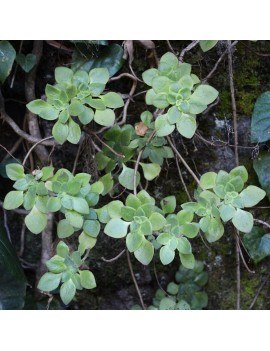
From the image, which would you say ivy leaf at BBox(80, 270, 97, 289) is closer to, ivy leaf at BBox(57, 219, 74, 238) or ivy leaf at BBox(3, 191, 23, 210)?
ivy leaf at BBox(57, 219, 74, 238)

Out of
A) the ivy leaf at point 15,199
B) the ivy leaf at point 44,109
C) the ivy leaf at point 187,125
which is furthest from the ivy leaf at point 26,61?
the ivy leaf at point 187,125

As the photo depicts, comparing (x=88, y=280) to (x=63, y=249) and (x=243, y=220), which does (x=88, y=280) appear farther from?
(x=243, y=220)

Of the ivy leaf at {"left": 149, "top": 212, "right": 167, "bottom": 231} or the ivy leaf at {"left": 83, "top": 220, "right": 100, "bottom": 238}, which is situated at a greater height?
the ivy leaf at {"left": 149, "top": 212, "right": 167, "bottom": 231}

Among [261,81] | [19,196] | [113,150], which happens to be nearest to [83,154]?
[113,150]

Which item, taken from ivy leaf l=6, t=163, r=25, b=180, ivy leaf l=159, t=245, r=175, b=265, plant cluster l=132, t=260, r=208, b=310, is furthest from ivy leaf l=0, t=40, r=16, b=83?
plant cluster l=132, t=260, r=208, b=310

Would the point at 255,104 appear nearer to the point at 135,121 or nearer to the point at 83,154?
the point at 135,121

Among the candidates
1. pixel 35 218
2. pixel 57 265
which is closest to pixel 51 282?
pixel 57 265

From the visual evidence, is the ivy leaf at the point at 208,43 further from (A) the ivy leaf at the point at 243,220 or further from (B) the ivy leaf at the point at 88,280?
(B) the ivy leaf at the point at 88,280
